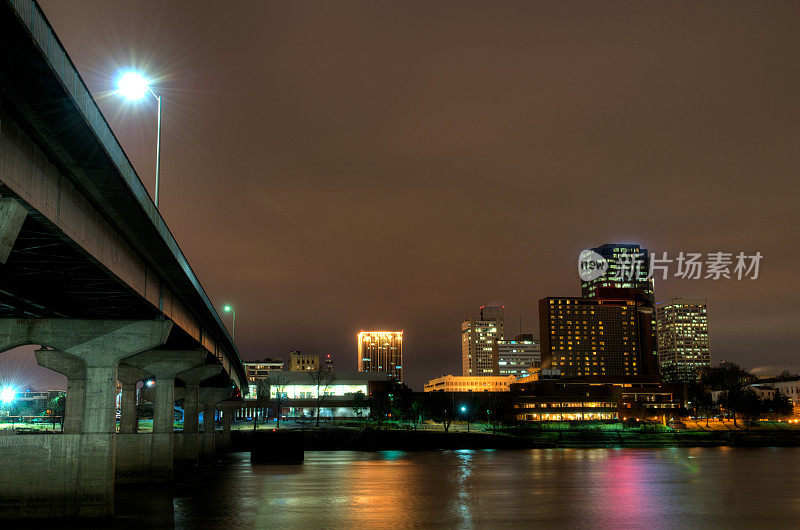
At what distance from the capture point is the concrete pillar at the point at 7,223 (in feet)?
62.5

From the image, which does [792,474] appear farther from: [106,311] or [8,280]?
[8,280]

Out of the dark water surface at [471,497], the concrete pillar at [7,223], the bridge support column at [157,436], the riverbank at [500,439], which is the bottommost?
the riverbank at [500,439]

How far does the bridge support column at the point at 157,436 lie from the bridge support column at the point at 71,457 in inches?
755

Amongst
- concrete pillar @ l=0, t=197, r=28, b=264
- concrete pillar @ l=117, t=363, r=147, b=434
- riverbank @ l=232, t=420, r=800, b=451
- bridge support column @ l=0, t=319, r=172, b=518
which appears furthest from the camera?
riverbank @ l=232, t=420, r=800, b=451

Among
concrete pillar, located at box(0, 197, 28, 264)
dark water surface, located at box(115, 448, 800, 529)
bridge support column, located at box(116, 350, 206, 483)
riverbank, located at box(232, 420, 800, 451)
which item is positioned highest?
concrete pillar, located at box(0, 197, 28, 264)

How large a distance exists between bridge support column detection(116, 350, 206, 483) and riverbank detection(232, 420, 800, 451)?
2033 inches

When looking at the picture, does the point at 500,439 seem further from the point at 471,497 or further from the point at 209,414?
the point at 471,497

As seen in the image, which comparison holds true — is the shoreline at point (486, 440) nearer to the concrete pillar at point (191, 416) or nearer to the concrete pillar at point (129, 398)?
the concrete pillar at point (191, 416)

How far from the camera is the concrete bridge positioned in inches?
719

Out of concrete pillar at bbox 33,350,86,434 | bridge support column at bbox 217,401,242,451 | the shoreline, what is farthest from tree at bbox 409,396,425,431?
concrete pillar at bbox 33,350,86,434

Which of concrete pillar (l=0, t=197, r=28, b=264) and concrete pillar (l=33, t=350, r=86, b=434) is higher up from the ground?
concrete pillar (l=0, t=197, r=28, b=264)

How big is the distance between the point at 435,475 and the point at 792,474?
38.8 meters

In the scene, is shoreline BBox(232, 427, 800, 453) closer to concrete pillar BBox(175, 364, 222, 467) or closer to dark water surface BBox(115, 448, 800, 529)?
concrete pillar BBox(175, 364, 222, 467)

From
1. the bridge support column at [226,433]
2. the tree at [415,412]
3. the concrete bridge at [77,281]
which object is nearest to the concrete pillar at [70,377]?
the concrete bridge at [77,281]
